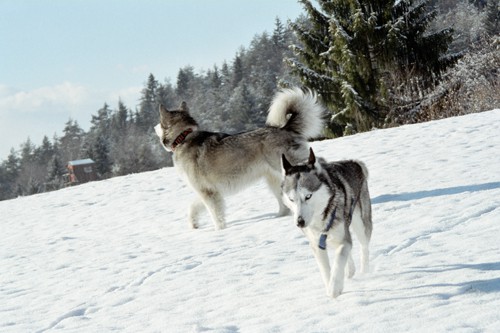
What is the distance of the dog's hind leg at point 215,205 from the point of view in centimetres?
794

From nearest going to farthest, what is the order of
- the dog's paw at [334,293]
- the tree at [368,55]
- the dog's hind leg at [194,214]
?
the dog's paw at [334,293], the dog's hind leg at [194,214], the tree at [368,55]

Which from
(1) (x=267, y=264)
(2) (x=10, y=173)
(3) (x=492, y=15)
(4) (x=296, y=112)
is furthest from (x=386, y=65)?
(2) (x=10, y=173)

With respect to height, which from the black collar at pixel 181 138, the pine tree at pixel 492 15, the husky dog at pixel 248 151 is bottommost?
the husky dog at pixel 248 151

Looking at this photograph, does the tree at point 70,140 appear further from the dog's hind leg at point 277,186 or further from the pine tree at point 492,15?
the dog's hind leg at point 277,186

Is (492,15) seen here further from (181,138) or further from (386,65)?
(181,138)

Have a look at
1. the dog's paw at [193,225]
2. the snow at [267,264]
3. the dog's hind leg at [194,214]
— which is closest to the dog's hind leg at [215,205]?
the snow at [267,264]

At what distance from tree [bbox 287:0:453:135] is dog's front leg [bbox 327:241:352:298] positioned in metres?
18.4

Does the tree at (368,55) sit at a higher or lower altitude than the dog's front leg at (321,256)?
higher

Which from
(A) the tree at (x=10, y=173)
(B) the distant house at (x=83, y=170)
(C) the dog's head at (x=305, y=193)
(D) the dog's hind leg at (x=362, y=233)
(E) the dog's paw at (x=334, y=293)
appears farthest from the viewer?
(A) the tree at (x=10, y=173)

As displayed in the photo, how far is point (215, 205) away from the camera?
794 centimetres

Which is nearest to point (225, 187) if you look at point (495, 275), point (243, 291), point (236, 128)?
point (243, 291)

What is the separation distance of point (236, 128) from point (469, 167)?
60.4 meters

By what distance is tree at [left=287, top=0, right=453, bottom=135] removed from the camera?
22234mm

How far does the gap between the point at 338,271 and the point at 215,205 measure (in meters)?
4.05
